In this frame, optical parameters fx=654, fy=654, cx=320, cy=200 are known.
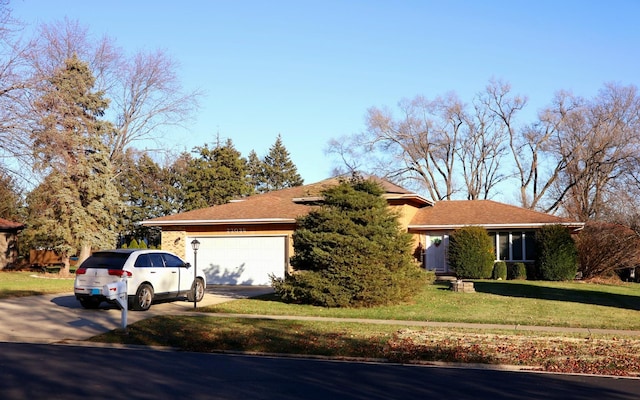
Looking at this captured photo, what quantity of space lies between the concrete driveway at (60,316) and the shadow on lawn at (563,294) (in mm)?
9675

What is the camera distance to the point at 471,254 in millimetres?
29953

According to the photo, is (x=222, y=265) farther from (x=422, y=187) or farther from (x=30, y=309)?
(x=422, y=187)

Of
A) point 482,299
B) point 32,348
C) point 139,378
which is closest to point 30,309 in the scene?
point 32,348

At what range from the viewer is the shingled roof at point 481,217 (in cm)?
3142

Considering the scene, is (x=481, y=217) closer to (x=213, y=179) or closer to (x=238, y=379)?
(x=238, y=379)

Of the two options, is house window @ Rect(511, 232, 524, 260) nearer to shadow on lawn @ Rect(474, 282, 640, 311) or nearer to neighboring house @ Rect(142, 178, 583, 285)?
neighboring house @ Rect(142, 178, 583, 285)

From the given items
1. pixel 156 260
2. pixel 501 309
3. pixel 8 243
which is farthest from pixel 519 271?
pixel 8 243

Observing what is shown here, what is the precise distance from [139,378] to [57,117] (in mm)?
14828

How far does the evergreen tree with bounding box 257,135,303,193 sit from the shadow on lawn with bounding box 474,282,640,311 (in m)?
53.3

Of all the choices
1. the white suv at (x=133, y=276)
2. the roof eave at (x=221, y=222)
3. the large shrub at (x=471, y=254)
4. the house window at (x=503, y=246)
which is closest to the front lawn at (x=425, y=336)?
the white suv at (x=133, y=276)

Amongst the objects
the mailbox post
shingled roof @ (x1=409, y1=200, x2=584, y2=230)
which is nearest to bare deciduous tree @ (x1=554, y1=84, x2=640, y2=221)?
shingled roof @ (x1=409, y1=200, x2=584, y2=230)

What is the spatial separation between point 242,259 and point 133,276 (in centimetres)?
1190

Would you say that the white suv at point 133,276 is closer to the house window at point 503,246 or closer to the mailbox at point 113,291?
the mailbox at point 113,291

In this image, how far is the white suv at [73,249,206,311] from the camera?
1655cm
